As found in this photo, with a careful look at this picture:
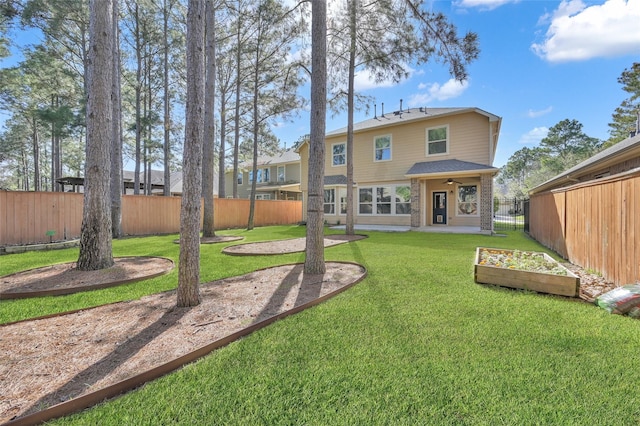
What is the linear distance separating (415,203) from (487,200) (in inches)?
121

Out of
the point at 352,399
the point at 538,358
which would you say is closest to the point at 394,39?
the point at 538,358

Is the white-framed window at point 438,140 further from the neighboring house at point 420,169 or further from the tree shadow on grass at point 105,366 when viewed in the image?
the tree shadow on grass at point 105,366

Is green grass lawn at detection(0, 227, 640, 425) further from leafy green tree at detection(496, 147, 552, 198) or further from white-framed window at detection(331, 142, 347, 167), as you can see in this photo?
leafy green tree at detection(496, 147, 552, 198)

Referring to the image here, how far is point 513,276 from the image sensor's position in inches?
161

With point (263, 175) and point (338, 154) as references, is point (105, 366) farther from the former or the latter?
point (263, 175)

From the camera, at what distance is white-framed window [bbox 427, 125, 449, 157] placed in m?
13.5

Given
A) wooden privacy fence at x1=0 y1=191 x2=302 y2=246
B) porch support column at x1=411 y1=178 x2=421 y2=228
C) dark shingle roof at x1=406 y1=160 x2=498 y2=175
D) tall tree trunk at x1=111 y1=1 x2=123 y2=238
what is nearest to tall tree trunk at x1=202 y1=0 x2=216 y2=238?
tall tree trunk at x1=111 y1=1 x2=123 y2=238

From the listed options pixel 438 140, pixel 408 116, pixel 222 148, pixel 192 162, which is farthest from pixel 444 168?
pixel 222 148

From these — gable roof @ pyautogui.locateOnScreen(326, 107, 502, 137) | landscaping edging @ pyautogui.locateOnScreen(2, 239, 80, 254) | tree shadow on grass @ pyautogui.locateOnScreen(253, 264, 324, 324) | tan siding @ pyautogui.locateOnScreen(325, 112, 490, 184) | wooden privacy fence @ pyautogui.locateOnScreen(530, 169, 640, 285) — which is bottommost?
tree shadow on grass @ pyautogui.locateOnScreen(253, 264, 324, 324)

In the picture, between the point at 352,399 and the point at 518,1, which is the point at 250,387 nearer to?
the point at 352,399

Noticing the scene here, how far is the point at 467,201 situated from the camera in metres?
14.9

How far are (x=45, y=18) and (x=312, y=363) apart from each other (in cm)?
1710

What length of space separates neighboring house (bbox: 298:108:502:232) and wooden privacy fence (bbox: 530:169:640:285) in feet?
18.8

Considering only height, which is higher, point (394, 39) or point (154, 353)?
point (394, 39)
